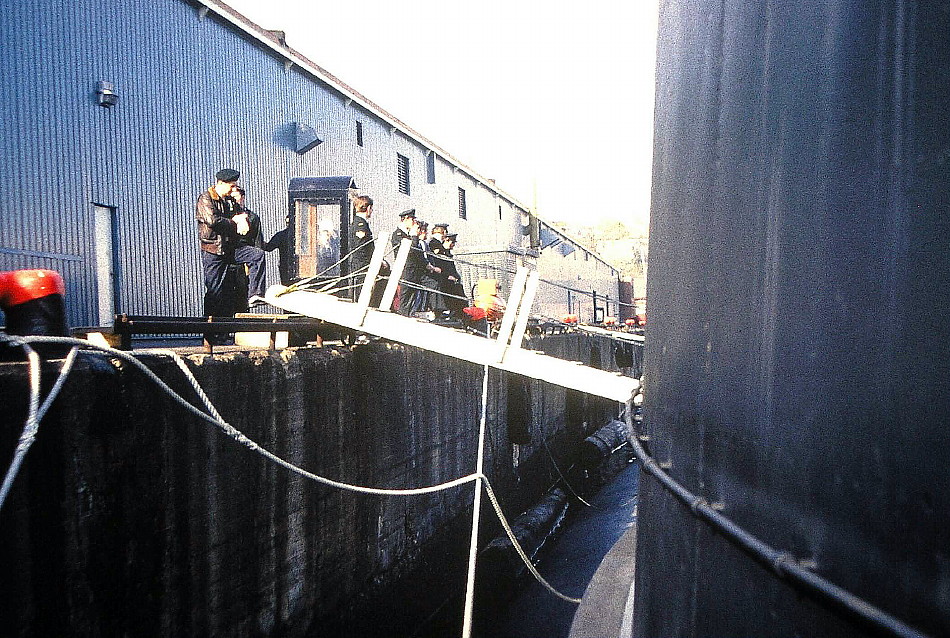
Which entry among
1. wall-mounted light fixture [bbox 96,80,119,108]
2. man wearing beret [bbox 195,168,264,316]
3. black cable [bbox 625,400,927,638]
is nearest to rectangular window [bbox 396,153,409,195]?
wall-mounted light fixture [bbox 96,80,119,108]

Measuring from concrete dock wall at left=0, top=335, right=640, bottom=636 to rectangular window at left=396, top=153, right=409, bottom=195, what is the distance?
12526mm

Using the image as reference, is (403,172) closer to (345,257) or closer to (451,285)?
(451,285)

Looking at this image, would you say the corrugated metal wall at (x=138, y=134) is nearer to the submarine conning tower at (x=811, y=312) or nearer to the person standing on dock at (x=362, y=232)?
the person standing on dock at (x=362, y=232)

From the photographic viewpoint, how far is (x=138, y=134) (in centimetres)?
1234

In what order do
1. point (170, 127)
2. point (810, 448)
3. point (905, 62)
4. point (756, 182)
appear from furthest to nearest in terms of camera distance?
Result: point (170, 127) < point (756, 182) < point (810, 448) < point (905, 62)

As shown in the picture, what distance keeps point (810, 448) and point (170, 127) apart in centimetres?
1368

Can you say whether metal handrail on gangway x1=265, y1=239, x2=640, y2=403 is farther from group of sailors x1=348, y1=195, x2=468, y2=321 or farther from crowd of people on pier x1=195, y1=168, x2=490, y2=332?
group of sailors x1=348, y1=195, x2=468, y2=321

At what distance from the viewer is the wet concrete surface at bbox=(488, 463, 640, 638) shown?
13.4ft

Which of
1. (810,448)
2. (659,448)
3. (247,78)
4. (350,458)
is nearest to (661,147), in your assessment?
(659,448)

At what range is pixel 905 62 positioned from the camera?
130 centimetres

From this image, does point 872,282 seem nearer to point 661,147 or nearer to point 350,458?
point 661,147

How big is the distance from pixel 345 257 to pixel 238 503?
2.94 metres

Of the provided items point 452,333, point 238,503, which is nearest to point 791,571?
point 238,503

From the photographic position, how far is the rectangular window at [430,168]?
77.9 ft
